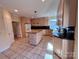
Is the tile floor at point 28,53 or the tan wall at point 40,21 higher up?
the tan wall at point 40,21

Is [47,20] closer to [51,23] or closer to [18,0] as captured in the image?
[51,23]

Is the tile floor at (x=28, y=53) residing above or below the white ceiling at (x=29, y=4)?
below

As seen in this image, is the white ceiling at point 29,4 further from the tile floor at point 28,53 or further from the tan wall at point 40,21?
the tan wall at point 40,21

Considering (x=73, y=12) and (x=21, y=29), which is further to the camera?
(x=21, y=29)

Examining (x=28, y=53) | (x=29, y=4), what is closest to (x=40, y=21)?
(x=29, y=4)

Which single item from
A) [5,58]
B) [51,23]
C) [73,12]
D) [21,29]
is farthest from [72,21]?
[51,23]

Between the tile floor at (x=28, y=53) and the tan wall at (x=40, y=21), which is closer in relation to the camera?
the tile floor at (x=28, y=53)

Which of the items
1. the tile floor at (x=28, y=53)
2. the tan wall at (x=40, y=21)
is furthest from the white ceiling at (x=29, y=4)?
Result: the tan wall at (x=40, y=21)

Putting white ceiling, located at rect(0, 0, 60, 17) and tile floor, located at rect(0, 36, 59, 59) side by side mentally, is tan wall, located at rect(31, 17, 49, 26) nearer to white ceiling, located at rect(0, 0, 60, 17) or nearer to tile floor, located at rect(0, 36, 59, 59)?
white ceiling, located at rect(0, 0, 60, 17)

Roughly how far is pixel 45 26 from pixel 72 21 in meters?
11.3

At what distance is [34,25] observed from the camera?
12672 mm

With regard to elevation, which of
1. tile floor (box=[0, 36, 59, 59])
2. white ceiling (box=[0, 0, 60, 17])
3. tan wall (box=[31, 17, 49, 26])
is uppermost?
white ceiling (box=[0, 0, 60, 17])

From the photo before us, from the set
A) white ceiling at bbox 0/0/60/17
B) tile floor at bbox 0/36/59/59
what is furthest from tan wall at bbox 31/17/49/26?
tile floor at bbox 0/36/59/59

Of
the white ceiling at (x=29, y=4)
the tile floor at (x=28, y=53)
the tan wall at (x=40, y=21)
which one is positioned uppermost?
the white ceiling at (x=29, y=4)
